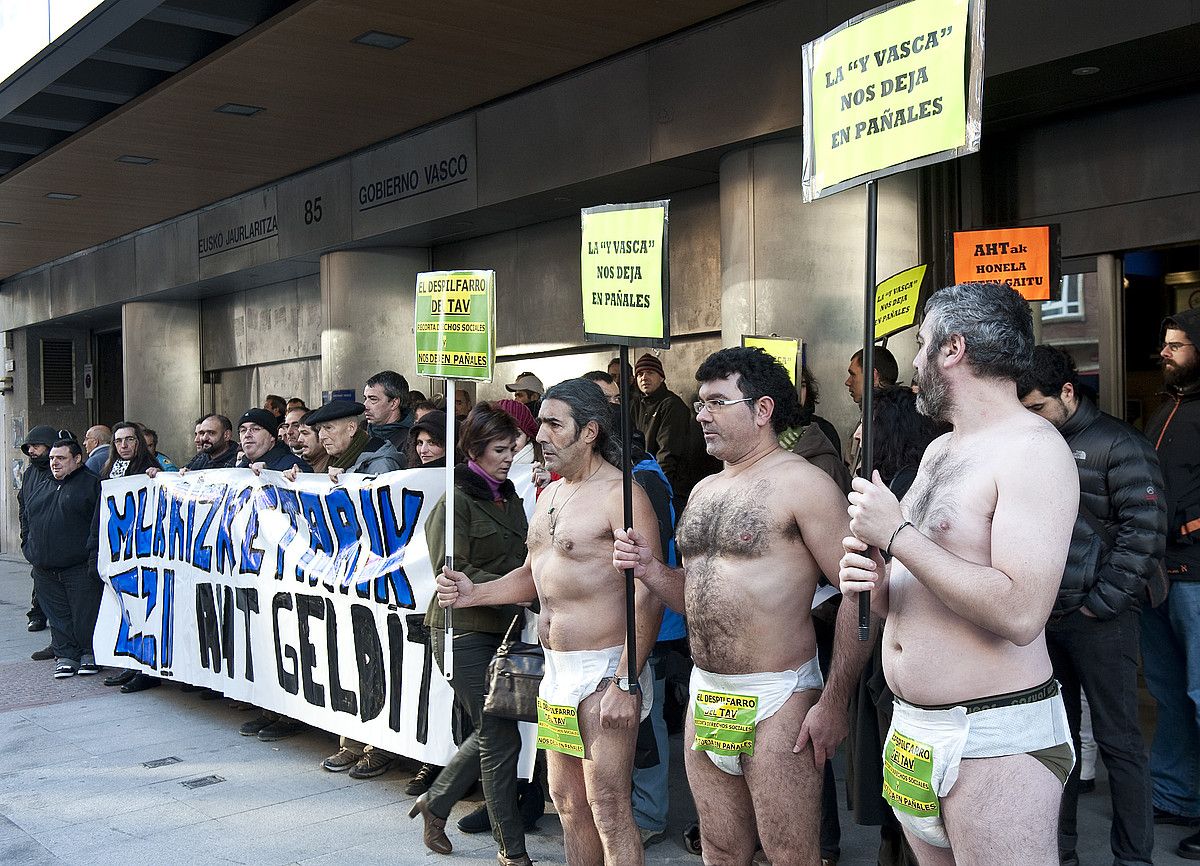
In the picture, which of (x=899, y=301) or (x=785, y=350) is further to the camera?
(x=899, y=301)

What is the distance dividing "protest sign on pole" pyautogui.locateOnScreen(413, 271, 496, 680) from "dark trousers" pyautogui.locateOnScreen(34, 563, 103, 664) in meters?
5.54

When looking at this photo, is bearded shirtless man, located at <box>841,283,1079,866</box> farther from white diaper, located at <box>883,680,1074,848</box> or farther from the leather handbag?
the leather handbag

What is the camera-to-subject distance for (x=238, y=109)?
11.0 meters

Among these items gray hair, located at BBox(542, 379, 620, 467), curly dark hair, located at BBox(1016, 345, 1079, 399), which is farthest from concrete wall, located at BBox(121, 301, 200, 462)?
curly dark hair, located at BBox(1016, 345, 1079, 399)

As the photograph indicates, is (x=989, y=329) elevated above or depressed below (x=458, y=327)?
below

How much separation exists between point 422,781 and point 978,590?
3.94 m

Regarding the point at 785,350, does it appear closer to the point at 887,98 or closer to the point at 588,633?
the point at 588,633

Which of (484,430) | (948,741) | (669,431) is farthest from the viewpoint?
(669,431)

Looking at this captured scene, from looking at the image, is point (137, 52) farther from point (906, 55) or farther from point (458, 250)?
point (906, 55)

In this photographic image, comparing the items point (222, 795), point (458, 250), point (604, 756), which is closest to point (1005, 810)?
point (604, 756)

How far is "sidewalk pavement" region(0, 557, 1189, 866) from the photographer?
4953 mm

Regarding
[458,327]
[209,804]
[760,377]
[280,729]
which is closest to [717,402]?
[760,377]

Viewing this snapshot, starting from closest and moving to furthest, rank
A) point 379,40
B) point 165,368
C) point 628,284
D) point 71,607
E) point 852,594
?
point 852,594, point 628,284, point 379,40, point 71,607, point 165,368

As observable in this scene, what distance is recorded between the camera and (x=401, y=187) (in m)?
12.3
